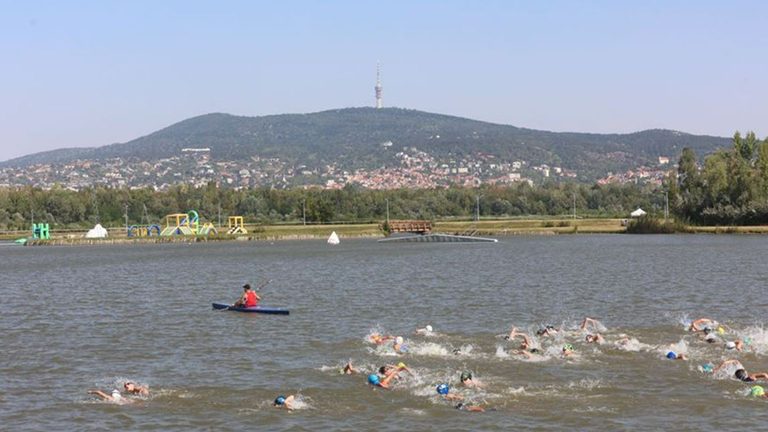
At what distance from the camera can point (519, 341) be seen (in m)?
38.0

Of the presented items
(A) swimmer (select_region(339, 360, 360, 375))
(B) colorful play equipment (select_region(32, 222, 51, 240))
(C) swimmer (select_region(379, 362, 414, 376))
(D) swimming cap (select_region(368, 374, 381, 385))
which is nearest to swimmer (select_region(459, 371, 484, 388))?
(C) swimmer (select_region(379, 362, 414, 376))

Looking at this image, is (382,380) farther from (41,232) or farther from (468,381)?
(41,232)

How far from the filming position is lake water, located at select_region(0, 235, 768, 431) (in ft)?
89.4

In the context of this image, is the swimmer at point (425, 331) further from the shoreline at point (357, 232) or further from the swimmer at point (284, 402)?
the shoreline at point (357, 232)

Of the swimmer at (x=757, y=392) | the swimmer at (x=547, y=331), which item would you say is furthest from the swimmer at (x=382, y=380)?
the swimmer at (x=757, y=392)

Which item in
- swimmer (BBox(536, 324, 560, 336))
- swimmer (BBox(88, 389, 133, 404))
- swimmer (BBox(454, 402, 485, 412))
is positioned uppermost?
swimmer (BBox(536, 324, 560, 336))

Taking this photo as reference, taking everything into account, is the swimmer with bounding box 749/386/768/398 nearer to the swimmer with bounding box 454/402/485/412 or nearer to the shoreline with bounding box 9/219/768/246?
the swimmer with bounding box 454/402/485/412

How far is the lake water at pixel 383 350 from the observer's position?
2723cm

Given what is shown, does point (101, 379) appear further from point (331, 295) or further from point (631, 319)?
point (331, 295)

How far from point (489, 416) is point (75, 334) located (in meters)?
23.7

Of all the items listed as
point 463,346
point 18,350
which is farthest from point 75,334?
point 463,346

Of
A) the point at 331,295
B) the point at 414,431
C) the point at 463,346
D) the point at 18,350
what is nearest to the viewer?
the point at 414,431

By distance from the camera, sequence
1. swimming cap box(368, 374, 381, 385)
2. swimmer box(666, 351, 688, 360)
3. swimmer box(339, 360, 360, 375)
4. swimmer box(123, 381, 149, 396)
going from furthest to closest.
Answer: swimmer box(666, 351, 688, 360)
swimmer box(339, 360, 360, 375)
swimming cap box(368, 374, 381, 385)
swimmer box(123, 381, 149, 396)

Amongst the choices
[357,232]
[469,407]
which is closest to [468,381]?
[469,407]
